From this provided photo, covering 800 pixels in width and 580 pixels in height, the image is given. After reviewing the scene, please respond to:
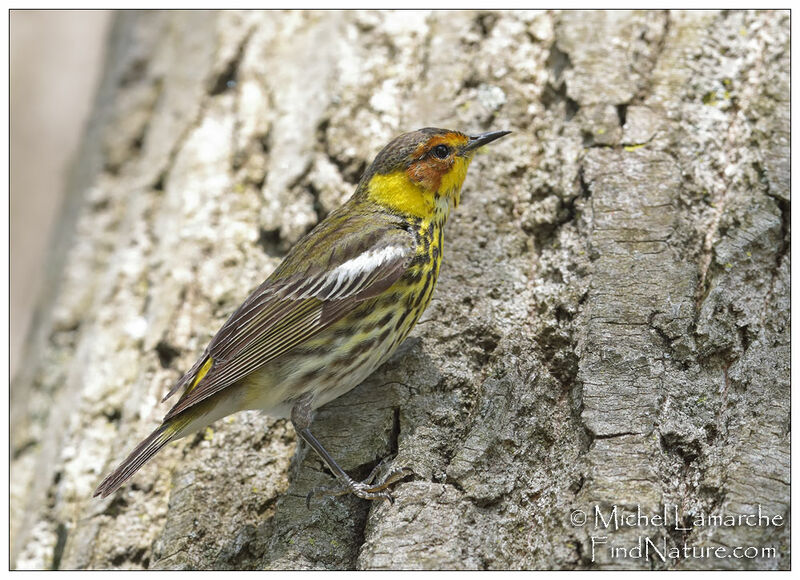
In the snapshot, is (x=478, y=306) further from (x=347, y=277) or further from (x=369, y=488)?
(x=369, y=488)

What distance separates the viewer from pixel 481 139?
4051mm

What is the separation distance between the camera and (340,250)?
405cm

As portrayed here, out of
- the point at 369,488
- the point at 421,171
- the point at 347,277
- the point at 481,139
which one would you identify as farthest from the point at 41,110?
the point at 369,488

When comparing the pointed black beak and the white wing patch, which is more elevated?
the pointed black beak

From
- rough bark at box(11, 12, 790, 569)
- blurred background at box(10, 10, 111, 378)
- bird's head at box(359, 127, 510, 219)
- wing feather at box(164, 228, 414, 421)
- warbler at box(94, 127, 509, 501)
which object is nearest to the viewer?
rough bark at box(11, 12, 790, 569)

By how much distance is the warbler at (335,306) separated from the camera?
12.1 feet

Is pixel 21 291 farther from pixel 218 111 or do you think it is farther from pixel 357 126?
pixel 357 126

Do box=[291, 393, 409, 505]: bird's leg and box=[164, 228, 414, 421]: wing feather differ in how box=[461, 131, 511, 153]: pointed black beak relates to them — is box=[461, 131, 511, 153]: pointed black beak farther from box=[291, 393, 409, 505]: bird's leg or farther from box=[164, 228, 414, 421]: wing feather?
box=[291, 393, 409, 505]: bird's leg

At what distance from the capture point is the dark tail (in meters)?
3.33

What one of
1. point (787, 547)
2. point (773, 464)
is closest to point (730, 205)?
point (773, 464)

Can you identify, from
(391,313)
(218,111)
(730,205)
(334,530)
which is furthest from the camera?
(218,111)

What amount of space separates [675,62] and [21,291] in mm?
7133

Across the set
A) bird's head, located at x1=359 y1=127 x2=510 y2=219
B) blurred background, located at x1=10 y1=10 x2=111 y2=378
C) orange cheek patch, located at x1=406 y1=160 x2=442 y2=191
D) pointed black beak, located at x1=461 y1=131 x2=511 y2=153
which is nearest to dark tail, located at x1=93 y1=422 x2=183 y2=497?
bird's head, located at x1=359 y1=127 x2=510 y2=219

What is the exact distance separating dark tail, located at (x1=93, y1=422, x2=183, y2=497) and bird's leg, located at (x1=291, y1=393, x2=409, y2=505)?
561mm
